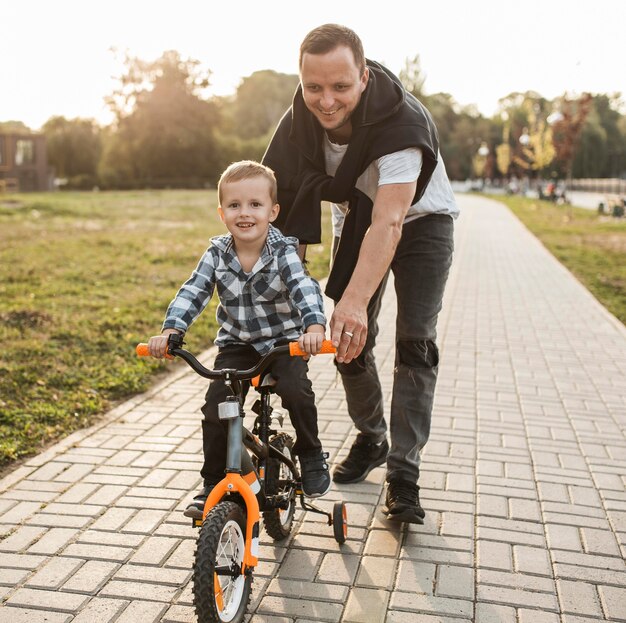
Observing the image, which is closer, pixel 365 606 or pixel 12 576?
pixel 365 606

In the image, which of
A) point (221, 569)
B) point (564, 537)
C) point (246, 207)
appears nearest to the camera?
point (221, 569)

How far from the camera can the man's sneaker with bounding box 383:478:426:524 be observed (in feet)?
12.0

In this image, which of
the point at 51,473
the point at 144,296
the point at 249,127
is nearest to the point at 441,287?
the point at 51,473

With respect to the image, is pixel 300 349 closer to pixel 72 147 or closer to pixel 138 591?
pixel 138 591

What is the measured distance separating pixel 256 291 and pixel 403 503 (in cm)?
121

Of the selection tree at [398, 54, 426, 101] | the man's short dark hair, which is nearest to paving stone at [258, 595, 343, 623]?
the man's short dark hair

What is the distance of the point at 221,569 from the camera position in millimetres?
2680

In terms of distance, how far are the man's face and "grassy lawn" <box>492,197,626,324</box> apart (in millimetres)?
7444

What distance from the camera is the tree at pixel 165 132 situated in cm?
6562

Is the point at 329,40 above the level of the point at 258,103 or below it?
below

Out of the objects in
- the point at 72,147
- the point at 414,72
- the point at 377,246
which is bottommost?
the point at 377,246

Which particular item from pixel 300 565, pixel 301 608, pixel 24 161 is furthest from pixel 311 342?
pixel 24 161

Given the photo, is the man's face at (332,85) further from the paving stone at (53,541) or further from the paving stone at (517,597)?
the paving stone at (53,541)

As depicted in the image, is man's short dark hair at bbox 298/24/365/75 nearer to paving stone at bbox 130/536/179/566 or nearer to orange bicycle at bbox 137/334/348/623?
orange bicycle at bbox 137/334/348/623
